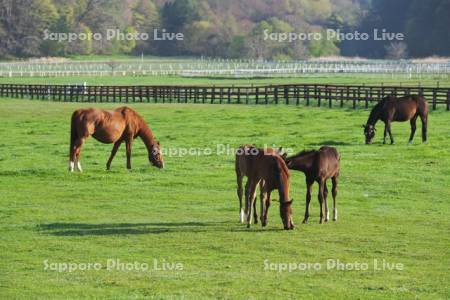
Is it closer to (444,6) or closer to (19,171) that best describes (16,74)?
(444,6)

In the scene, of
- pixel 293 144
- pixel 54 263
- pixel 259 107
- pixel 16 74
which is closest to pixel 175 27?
pixel 16 74

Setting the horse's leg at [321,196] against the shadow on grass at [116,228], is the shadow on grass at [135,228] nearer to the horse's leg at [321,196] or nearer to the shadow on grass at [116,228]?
the shadow on grass at [116,228]

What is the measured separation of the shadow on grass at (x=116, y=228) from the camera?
18.7 m

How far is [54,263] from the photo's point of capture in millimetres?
16281

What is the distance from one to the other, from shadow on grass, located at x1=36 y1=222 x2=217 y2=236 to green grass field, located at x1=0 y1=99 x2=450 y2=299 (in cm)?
2

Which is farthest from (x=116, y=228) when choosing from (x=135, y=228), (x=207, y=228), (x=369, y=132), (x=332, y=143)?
(x=369, y=132)

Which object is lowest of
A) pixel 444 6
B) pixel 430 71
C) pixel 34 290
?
pixel 34 290

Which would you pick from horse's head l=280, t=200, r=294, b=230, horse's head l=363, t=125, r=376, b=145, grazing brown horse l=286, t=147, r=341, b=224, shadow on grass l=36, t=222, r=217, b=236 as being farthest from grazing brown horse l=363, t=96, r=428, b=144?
horse's head l=280, t=200, r=294, b=230

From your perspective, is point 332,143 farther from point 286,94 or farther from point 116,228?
point 286,94

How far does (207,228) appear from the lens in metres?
19.0

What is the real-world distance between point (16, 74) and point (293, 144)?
75415mm

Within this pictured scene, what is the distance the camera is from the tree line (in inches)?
5354

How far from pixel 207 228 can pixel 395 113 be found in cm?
1516

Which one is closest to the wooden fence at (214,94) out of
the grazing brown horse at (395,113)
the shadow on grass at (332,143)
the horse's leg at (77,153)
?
the grazing brown horse at (395,113)
